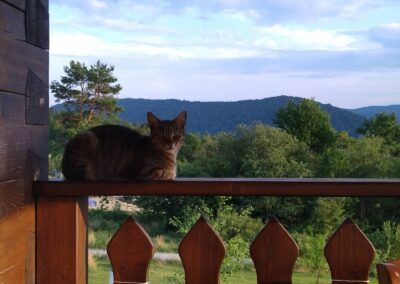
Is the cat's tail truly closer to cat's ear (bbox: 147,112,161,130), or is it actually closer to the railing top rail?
cat's ear (bbox: 147,112,161,130)

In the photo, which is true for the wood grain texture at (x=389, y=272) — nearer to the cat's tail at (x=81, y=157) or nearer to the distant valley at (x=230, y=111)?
the cat's tail at (x=81, y=157)

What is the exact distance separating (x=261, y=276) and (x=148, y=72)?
189 inches

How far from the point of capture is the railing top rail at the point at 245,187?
106 centimetres

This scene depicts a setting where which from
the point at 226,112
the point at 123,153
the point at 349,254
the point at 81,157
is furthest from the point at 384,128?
the point at 349,254

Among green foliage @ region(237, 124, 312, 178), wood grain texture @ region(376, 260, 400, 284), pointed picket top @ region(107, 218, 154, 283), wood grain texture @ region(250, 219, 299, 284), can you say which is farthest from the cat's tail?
green foliage @ region(237, 124, 312, 178)

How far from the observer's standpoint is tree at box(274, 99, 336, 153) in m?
11.1

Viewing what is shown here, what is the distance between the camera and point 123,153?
5.54 ft

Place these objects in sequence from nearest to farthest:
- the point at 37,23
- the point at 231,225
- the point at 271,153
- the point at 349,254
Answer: the point at 349,254
the point at 37,23
the point at 231,225
the point at 271,153

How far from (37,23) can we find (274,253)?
74 cm

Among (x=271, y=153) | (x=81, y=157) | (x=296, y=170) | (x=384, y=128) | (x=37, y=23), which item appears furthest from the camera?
(x=384, y=128)

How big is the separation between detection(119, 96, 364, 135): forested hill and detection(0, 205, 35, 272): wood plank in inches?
127

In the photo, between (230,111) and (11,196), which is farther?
(230,111)

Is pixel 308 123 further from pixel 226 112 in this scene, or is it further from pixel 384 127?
pixel 226 112

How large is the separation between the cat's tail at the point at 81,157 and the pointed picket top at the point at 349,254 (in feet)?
2.31
